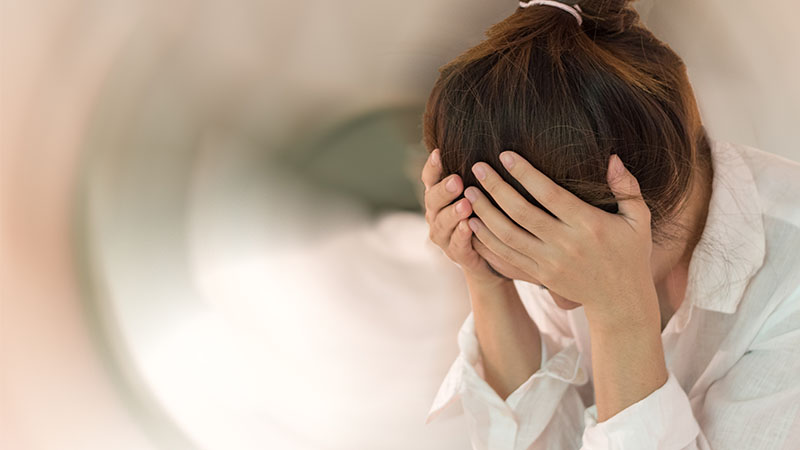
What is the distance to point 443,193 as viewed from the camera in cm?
60

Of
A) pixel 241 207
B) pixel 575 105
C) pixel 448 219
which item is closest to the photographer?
pixel 575 105

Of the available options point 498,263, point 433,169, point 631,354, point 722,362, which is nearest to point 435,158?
point 433,169

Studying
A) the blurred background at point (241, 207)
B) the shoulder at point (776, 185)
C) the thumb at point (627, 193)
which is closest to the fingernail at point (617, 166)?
the thumb at point (627, 193)

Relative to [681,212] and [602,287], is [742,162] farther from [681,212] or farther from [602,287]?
[602,287]

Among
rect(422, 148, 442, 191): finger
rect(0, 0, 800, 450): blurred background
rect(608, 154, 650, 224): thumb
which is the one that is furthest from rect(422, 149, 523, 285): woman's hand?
rect(0, 0, 800, 450): blurred background

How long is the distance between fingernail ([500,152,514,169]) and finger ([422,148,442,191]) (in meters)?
0.08

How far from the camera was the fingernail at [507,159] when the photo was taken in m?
0.53

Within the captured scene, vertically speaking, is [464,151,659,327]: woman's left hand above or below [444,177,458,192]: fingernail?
below

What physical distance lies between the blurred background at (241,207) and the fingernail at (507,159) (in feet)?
1.03

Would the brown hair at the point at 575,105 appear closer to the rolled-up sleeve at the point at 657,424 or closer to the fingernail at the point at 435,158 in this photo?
the fingernail at the point at 435,158

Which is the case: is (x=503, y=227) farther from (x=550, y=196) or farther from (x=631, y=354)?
(x=631, y=354)

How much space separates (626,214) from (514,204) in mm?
92

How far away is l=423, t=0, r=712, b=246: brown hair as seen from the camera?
20.5 inches

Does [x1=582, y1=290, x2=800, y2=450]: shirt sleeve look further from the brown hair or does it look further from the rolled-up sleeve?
the brown hair
